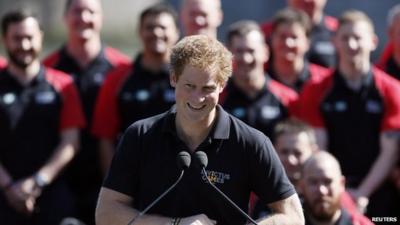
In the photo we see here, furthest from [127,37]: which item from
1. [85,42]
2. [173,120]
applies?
[173,120]

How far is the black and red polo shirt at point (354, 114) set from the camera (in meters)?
9.10

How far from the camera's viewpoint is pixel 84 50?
9.73m

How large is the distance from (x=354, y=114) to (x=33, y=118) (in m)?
2.28

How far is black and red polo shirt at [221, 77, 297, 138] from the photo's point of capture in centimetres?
906

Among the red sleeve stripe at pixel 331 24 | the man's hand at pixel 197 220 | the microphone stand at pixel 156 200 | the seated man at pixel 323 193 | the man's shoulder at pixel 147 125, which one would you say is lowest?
the seated man at pixel 323 193

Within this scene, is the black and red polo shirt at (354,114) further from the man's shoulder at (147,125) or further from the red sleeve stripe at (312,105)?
the man's shoulder at (147,125)

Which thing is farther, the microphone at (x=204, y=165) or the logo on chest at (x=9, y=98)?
the logo on chest at (x=9, y=98)

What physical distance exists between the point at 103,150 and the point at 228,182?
341 cm

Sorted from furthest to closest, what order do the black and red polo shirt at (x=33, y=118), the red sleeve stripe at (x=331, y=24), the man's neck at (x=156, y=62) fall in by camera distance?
the red sleeve stripe at (x=331, y=24) < the man's neck at (x=156, y=62) < the black and red polo shirt at (x=33, y=118)

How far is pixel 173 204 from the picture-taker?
611cm

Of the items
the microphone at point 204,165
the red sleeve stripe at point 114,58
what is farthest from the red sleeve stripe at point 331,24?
the microphone at point 204,165

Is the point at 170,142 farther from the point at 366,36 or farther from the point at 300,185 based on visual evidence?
the point at 366,36

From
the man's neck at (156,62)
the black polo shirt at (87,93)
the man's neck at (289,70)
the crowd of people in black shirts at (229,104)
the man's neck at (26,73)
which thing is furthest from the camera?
the man's neck at (289,70)

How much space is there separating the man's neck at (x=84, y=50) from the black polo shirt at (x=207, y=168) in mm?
3652
